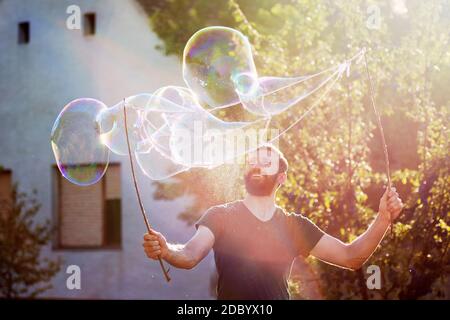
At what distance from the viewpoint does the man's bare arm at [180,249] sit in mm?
3498

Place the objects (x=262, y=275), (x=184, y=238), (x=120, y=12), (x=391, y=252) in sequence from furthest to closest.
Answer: (x=120, y=12) < (x=184, y=238) < (x=391, y=252) < (x=262, y=275)

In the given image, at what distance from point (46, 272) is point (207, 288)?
2.07 meters

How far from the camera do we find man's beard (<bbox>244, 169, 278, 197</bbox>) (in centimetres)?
400

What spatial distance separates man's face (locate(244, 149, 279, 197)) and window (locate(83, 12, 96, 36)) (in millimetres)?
7881

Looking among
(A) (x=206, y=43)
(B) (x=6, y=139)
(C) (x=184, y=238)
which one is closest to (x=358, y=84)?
(A) (x=206, y=43)

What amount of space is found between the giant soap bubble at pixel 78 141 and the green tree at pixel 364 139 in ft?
3.96

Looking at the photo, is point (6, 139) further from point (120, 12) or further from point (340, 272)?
point (340, 272)

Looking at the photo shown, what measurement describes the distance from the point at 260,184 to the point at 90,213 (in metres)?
7.92

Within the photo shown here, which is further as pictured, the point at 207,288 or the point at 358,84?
the point at 207,288

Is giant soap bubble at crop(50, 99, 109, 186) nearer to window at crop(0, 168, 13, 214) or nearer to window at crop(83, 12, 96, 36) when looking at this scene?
window at crop(83, 12, 96, 36)

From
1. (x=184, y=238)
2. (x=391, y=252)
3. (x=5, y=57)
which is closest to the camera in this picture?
(x=391, y=252)

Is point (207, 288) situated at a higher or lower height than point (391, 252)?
lower

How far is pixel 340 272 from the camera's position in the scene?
21.5ft

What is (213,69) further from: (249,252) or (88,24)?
(88,24)
